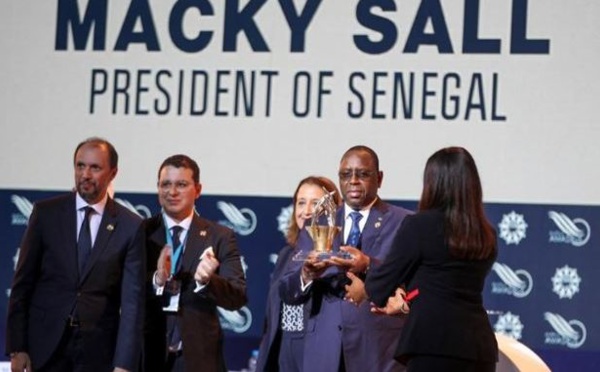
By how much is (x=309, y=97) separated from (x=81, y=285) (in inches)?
114

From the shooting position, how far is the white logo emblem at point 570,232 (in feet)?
26.6

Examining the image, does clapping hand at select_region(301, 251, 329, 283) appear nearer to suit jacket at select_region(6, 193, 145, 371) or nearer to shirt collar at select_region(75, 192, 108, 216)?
suit jacket at select_region(6, 193, 145, 371)


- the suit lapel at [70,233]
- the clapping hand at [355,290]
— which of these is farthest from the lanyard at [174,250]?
the clapping hand at [355,290]

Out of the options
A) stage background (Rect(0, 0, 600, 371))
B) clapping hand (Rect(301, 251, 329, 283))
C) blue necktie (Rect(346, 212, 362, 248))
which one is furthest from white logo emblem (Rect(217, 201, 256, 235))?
clapping hand (Rect(301, 251, 329, 283))

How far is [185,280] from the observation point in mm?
6465

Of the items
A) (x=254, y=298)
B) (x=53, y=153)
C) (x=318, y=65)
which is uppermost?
(x=318, y=65)

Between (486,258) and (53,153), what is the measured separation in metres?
4.56

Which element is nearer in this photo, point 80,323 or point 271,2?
point 80,323

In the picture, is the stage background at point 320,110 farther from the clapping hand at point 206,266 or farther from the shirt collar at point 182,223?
the clapping hand at point 206,266

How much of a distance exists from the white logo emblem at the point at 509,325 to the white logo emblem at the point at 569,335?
17 centimetres

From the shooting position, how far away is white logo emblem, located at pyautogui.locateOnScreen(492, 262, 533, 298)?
816cm

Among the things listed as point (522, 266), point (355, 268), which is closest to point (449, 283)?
point (355, 268)

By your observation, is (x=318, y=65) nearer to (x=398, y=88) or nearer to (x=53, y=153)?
(x=398, y=88)

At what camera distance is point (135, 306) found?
6043 mm
